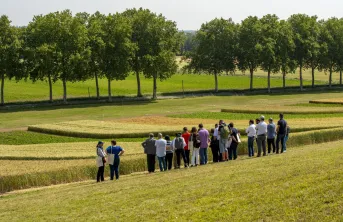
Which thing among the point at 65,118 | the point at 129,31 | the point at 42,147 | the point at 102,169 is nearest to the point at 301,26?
the point at 129,31

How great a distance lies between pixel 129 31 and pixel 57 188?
222 ft

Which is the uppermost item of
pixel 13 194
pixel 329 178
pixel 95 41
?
pixel 95 41

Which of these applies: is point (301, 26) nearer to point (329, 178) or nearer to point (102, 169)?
point (102, 169)

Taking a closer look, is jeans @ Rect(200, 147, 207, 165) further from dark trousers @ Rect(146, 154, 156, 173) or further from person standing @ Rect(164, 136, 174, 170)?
dark trousers @ Rect(146, 154, 156, 173)

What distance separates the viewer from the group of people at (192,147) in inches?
1171

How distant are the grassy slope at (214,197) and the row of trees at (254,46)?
85.0 m

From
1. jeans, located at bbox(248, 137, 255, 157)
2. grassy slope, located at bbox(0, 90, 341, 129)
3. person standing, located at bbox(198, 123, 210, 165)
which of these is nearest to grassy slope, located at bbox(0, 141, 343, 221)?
person standing, located at bbox(198, 123, 210, 165)

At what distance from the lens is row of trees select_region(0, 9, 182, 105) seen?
84500 mm

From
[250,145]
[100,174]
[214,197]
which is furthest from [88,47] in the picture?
[214,197]

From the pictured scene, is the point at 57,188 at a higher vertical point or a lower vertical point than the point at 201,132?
lower

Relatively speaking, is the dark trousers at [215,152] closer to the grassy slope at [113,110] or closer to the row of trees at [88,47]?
the grassy slope at [113,110]

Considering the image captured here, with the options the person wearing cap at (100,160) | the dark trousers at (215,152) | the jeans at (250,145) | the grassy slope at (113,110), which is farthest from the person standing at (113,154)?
the grassy slope at (113,110)

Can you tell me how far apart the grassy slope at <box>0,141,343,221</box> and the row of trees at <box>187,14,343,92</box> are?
85.0 meters

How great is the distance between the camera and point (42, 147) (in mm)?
41094
